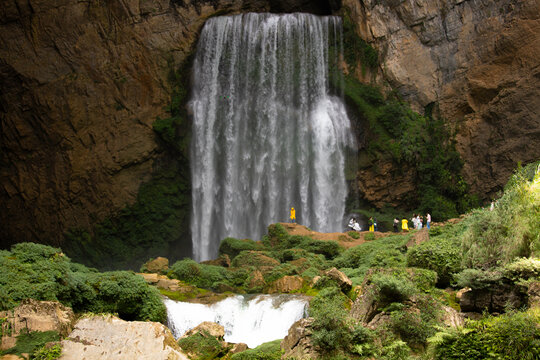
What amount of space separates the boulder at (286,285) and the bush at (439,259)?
4.70 m

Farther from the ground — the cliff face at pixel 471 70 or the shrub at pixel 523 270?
the cliff face at pixel 471 70

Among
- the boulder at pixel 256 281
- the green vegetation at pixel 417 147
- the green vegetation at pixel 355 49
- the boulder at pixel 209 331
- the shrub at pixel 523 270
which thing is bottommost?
the boulder at pixel 209 331

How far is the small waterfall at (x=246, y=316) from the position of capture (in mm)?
16094

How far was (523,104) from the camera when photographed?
101 feet

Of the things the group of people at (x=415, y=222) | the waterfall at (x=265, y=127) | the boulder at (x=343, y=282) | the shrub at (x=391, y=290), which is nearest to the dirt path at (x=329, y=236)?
the group of people at (x=415, y=222)

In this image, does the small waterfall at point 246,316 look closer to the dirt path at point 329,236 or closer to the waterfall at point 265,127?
the dirt path at point 329,236

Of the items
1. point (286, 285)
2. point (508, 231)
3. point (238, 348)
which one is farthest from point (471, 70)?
point (238, 348)

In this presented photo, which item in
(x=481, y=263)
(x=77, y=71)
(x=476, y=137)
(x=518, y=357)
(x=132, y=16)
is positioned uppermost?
(x=132, y=16)

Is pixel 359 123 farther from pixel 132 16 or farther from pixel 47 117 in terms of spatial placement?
pixel 47 117

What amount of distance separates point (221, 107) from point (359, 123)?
9.75m

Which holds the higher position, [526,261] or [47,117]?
[47,117]

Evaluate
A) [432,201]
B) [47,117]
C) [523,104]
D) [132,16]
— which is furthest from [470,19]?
[47,117]

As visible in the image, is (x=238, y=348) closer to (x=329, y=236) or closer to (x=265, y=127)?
(x=329, y=236)

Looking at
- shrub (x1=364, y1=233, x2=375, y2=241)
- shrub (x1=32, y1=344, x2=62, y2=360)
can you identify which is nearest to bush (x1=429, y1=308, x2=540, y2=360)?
shrub (x1=32, y1=344, x2=62, y2=360)
